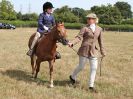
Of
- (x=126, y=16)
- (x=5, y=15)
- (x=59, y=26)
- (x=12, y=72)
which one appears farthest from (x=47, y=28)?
(x=126, y=16)

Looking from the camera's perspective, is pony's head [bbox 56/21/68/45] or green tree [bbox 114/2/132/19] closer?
pony's head [bbox 56/21/68/45]

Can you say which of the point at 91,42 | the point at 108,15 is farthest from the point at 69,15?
the point at 91,42

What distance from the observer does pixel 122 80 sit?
11.9m

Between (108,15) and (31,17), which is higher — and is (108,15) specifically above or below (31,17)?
above

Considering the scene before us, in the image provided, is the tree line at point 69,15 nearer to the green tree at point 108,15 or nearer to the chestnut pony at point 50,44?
the green tree at point 108,15

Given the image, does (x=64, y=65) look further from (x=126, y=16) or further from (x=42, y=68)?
(x=126, y=16)

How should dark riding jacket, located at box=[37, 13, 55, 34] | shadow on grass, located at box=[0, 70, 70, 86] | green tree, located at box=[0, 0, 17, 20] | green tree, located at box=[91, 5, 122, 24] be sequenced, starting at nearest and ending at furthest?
shadow on grass, located at box=[0, 70, 70, 86]
dark riding jacket, located at box=[37, 13, 55, 34]
green tree, located at box=[0, 0, 17, 20]
green tree, located at box=[91, 5, 122, 24]

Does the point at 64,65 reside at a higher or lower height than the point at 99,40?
lower

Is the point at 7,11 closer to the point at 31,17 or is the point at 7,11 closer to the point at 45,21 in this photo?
the point at 31,17

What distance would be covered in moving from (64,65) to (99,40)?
16.8ft

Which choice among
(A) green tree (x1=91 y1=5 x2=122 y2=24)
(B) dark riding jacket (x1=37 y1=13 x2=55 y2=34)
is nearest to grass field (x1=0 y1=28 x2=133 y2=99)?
(B) dark riding jacket (x1=37 y1=13 x2=55 y2=34)

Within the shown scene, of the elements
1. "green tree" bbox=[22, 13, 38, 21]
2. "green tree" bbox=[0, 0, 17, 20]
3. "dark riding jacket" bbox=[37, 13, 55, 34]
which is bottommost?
"green tree" bbox=[22, 13, 38, 21]

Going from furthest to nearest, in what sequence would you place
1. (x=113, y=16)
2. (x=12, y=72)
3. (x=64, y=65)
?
1. (x=113, y=16)
2. (x=64, y=65)
3. (x=12, y=72)

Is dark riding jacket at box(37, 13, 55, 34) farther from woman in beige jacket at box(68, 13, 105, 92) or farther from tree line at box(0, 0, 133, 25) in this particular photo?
tree line at box(0, 0, 133, 25)
